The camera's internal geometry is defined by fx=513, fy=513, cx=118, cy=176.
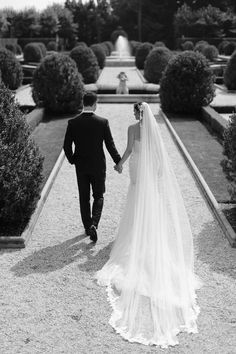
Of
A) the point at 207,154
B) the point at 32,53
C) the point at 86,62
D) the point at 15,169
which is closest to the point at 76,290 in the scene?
the point at 15,169

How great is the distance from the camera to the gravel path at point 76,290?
415cm

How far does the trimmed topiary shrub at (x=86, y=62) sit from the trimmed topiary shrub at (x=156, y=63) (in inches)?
107

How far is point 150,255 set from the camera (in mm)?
5117

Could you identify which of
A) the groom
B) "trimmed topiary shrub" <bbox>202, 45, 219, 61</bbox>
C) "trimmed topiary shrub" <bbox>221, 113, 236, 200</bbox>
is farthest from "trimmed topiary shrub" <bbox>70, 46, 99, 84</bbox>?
the groom

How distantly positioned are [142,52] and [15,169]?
99.6 feet

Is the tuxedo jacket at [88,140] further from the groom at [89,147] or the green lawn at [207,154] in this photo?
the green lawn at [207,154]

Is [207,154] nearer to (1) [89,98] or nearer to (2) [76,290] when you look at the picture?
(1) [89,98]

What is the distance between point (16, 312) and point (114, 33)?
64.6 meters

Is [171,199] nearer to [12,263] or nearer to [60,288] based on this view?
[60,288]

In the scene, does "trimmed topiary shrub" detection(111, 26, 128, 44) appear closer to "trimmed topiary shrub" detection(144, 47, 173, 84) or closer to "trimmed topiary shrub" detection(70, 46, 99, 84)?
"trimmed topiary shrub" detection(70, 46, 99, 84)

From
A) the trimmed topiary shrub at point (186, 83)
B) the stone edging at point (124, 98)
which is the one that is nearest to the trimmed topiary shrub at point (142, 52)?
the stone edging at point (124, 98)

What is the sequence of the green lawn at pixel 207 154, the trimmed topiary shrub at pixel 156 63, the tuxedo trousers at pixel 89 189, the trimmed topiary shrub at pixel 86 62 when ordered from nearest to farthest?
the tuxedo trousers at pixel 89 189 < the green lawn at pixel 207 154 < the trimmed topiary shrub at pixel 156 63 < the trimmed topiary shrub at pixel 86 62

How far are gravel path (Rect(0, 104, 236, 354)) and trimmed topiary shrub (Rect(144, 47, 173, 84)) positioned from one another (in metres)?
18.1

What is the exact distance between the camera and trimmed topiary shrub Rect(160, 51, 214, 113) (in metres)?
16.2
